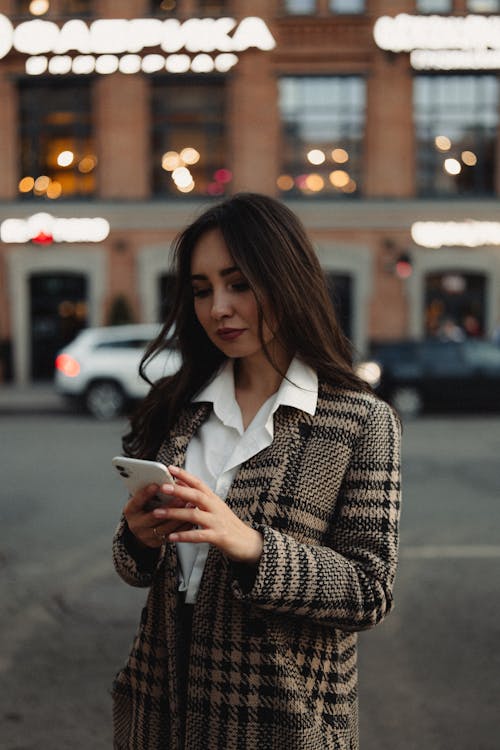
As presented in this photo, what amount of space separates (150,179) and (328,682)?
1977 centimetres

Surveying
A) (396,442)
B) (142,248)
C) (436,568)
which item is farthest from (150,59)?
(396,442)

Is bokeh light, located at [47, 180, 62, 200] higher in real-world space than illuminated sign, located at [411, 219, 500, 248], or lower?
higher

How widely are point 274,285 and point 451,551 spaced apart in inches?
196

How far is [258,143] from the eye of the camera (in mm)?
20047

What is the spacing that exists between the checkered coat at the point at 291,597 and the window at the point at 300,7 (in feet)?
66.4

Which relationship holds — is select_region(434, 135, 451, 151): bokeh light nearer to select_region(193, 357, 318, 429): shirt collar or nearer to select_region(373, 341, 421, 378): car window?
select_region(373, 341, 421, 378): car window

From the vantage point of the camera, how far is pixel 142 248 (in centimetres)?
2025

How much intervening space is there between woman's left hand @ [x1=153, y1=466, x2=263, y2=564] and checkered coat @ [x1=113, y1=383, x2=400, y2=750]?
5cm

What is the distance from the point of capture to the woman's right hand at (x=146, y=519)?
157 cm

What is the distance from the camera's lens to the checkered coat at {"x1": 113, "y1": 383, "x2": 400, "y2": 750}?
1632mm

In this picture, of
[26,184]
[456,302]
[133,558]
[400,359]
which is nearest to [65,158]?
[26,184]

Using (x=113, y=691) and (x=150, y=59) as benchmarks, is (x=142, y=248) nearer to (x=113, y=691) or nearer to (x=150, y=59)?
(x=150, y=59)

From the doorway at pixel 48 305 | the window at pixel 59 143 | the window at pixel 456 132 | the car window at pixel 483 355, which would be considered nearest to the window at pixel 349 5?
the window at pixel 456 132

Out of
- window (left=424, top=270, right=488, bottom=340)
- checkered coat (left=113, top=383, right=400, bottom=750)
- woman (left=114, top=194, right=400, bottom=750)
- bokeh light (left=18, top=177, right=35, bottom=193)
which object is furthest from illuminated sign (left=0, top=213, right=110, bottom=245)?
checkered coat (left=113, top=383, right=400, bottom=750)
